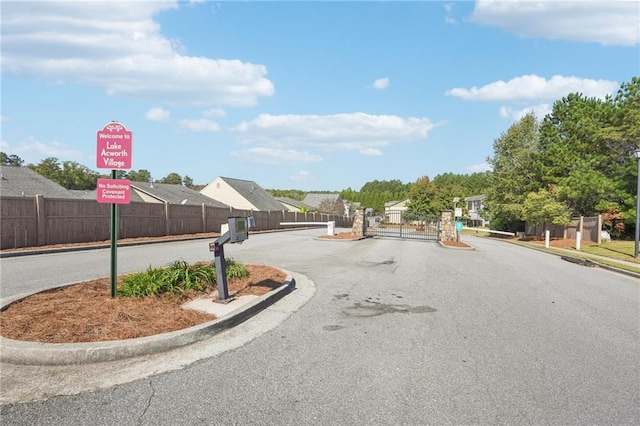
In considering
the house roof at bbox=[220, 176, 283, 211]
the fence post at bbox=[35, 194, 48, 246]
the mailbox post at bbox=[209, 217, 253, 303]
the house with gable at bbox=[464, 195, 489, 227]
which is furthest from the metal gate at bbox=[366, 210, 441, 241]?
the house with gable at bbox=[464, 195, 489, 227]

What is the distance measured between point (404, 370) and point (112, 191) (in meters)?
5.02

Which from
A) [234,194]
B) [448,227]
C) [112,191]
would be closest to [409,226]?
[448,227]

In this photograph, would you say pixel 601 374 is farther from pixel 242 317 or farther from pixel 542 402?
pixel 242 317

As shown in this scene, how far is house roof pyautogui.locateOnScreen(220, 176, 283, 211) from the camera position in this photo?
58603 millimetres

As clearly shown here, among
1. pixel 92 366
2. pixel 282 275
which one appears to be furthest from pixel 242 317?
pixel 282 275

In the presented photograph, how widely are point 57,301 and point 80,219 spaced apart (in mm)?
12634

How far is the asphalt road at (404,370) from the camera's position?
3754 millimetres

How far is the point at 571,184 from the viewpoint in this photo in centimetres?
3631

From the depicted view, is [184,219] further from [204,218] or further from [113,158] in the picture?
[113,158]

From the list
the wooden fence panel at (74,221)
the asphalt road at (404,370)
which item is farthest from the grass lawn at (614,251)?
the wooden fence panel at (74,221)

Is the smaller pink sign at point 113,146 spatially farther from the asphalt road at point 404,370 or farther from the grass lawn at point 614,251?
the grass lawn at point 614,251

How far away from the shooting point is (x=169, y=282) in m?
7.41

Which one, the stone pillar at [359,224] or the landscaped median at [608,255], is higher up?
the stone pillar at [359,224]

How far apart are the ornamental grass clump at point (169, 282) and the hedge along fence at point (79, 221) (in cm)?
992
